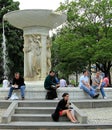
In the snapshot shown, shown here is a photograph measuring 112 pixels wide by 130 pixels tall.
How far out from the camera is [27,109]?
1329 cm

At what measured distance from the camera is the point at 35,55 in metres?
19.5

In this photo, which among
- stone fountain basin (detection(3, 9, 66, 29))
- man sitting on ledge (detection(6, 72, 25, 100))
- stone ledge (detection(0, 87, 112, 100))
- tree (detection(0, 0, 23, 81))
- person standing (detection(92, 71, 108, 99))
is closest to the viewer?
man sitting on ledge (detection(6, 72, 25, 100))

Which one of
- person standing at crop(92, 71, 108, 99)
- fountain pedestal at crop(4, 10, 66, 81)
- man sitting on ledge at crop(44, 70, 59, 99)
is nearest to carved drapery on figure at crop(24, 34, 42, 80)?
fountain pedestal at crop(4, 10, 66, 81)

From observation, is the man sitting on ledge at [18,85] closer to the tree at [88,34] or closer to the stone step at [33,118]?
the stone step at [33,118]

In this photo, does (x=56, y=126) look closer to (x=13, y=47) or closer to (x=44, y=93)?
A: (x=44, y=93)

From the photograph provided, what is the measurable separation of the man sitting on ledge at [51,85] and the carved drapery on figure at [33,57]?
3.05m

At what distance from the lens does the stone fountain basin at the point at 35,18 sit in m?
18.6

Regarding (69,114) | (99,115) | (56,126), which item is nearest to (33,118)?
(69,114)

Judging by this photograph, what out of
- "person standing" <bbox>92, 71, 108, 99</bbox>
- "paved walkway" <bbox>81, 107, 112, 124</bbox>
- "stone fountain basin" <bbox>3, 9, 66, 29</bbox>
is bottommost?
"paved walkway" <bbox>81, 107, 112, 124</bbox>

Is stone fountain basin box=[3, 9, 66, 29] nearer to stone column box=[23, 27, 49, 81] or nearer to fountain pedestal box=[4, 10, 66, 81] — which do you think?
fountain pedestal box=[4, 10, 66, 81]

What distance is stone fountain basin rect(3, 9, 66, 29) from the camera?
18562 mm

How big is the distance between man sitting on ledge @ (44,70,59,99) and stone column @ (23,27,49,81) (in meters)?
3.06

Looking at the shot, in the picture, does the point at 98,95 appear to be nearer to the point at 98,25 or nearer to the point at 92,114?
the point at 92,114

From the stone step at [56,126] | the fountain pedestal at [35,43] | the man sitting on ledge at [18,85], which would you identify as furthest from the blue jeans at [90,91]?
the stone step at [56,126]
